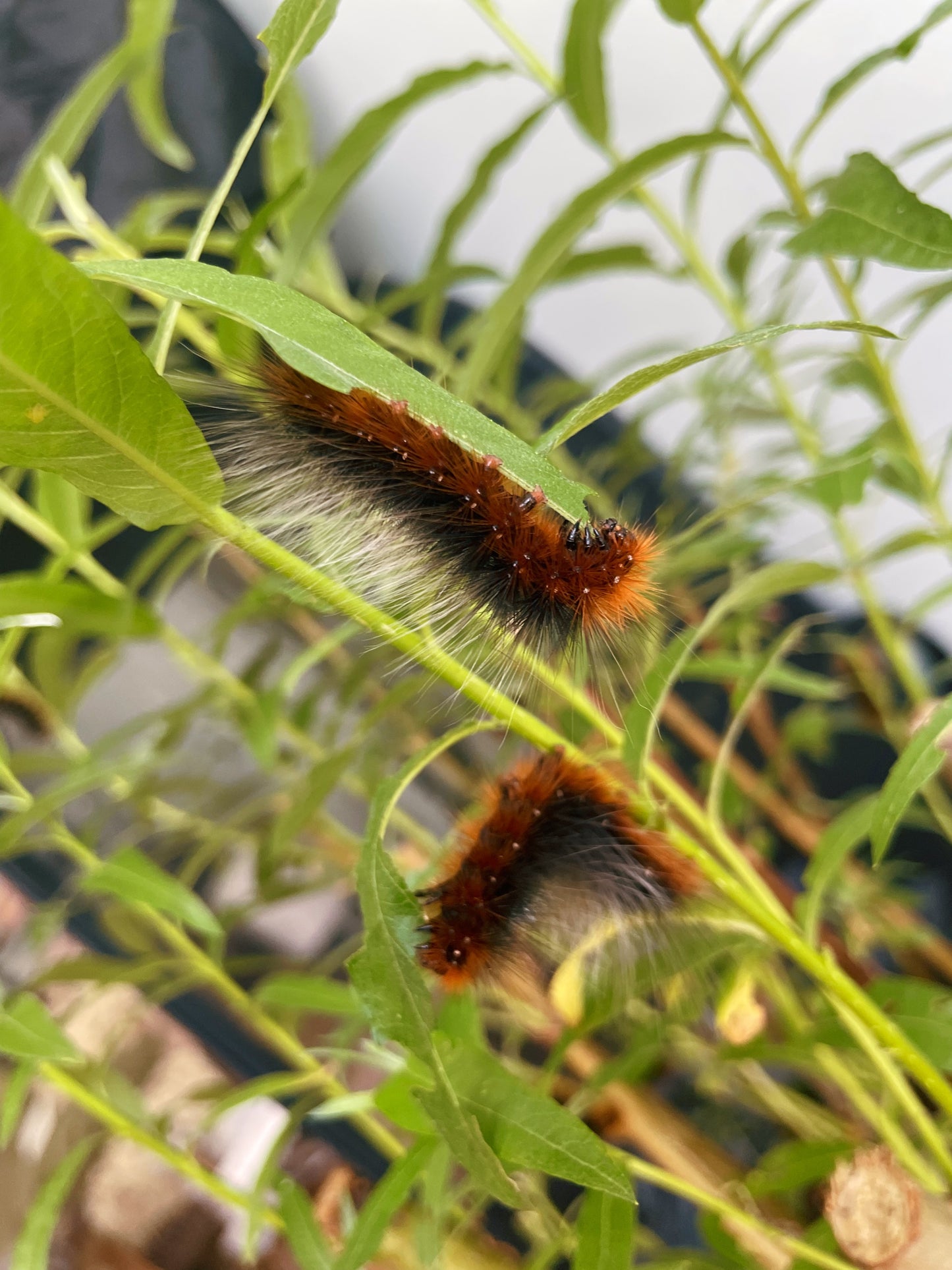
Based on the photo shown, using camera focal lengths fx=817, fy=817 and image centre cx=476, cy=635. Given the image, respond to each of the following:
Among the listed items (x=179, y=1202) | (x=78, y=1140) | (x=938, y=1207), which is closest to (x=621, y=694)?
(x=938, y=1207)

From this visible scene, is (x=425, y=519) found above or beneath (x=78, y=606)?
above

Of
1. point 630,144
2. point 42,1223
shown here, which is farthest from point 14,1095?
point 630,144

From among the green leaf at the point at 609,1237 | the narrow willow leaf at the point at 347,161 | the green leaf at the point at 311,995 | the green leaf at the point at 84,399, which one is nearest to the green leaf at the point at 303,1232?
the green leaf at the point at 311,995

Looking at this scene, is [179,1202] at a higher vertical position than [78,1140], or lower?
lower

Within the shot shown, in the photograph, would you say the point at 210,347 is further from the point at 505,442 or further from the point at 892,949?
the point at 892,949

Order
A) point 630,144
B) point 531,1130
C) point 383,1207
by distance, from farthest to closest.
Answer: point 630,144 < point 383,1207 < point 531,1130

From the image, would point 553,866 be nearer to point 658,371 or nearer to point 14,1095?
point 658,371

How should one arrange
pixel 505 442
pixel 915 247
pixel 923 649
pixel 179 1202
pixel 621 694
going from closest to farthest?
pixel 505 442 → pixel 915 247 → pixel 621 694 → pixel 179 1202 → pixel 923 649
